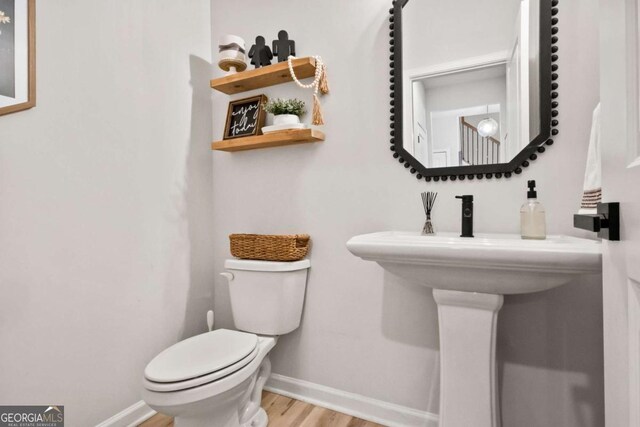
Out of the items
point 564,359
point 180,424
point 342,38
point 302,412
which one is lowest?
point 302,412

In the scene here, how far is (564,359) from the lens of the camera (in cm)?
117

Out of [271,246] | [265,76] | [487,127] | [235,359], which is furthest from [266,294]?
[487,127]

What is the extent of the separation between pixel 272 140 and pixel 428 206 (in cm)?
78

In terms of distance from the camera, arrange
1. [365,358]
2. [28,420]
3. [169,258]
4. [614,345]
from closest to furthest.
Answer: [614,345], [28,420], [365,358], [169,258]

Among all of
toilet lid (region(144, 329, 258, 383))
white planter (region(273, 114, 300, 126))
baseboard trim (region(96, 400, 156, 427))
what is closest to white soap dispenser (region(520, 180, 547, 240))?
white planter (region(273, 114, 300, 126))

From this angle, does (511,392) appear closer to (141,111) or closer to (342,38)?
(342,38)

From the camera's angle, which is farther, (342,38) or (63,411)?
(342,38)

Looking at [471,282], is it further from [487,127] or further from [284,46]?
[284,46]

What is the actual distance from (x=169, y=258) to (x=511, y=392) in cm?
162

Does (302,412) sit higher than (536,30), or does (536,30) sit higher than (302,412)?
(536,30)

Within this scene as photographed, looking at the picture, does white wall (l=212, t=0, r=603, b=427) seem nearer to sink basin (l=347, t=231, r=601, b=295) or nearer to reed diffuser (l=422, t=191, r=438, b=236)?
reed diffuser (l=422, t=191, r=438, b=236)

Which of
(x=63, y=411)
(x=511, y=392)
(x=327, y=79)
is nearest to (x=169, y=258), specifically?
(x=63, y=411)

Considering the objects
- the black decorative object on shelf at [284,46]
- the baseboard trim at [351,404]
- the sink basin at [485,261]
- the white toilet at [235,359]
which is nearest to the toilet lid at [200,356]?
the white toilet at [235,359]

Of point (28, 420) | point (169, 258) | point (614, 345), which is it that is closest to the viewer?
point (614, 345)
